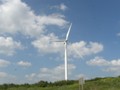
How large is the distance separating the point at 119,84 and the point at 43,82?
17926 mm

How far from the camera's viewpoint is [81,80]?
38531mm

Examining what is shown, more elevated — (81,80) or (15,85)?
(15,85)

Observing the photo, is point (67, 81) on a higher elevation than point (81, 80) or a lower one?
higher

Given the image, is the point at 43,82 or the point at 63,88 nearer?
the point at 63,88

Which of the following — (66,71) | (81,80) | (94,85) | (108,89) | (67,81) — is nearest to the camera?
(81,80)

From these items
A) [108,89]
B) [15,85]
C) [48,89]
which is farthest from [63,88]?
[15,85]

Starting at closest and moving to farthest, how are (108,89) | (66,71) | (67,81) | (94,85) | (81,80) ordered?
(81,80), (108,89), (94,85), (66,71), (67,81)

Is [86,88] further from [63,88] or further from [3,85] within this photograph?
[3,85]

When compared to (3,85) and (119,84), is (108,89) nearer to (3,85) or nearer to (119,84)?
(119,84)

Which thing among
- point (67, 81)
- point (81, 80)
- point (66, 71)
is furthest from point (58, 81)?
point (81, 80)

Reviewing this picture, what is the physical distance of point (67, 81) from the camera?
6869 centimetres

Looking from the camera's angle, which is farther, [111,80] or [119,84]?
[111,80]

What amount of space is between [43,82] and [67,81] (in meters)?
4.85

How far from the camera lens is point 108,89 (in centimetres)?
5188
